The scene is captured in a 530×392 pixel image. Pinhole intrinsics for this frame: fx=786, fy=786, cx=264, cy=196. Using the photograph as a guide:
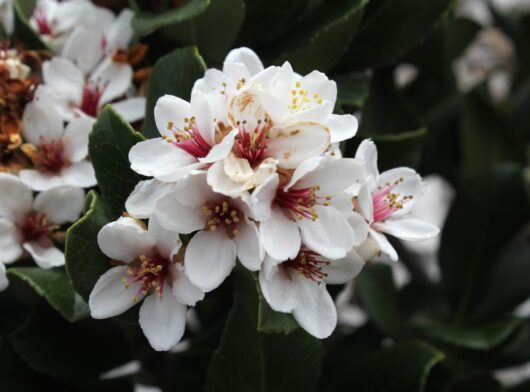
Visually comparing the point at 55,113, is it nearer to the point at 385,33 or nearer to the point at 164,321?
the point at 164,321

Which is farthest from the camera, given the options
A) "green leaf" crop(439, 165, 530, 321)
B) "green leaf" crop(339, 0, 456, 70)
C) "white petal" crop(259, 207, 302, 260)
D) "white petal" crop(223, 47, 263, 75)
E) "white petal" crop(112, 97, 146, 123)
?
"green leaf" crop(439, 165, 530, 321)

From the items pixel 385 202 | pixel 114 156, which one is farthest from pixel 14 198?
pixel 385 202

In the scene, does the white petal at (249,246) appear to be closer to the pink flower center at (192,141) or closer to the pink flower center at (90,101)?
the pink flower center at (192,141)

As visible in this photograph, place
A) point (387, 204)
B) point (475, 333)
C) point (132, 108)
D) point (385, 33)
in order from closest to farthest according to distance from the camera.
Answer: point (387, 204), point (132, 108), point (385, 33), point (475, 333)

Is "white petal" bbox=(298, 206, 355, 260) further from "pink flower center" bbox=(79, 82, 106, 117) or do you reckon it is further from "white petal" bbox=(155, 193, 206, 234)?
"pink flower center" bbox=(79, 82, 106, 117)

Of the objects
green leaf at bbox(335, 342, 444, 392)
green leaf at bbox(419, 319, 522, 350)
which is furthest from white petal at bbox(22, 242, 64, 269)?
green leaf at bbox(419, 319, 522, 350)

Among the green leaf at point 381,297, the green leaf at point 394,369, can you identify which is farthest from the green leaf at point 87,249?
the green leaf at point 381,297

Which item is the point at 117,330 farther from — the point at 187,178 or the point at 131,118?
the point at 187,178
